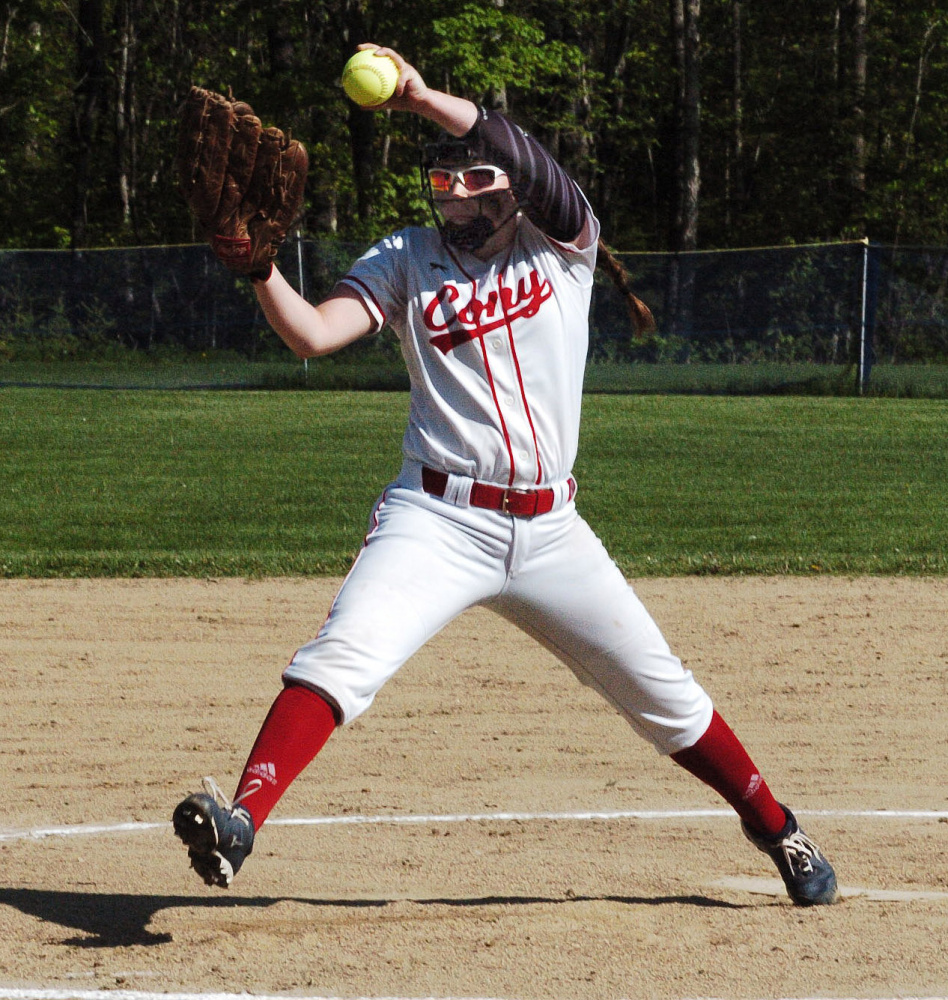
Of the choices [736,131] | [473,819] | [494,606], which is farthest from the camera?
[736,131]

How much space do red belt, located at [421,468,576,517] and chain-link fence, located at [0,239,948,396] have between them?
17.0 metres

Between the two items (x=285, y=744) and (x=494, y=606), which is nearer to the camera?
(x=285, y=744)

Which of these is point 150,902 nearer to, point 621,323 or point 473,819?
point 473,819

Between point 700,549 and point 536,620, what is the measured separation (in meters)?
5.99

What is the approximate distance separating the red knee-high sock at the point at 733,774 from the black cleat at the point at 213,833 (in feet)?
4.05

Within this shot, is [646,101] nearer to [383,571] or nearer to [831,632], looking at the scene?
[831,632]

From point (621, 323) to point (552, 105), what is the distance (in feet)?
46.7

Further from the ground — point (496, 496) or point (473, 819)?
point (496, 496)

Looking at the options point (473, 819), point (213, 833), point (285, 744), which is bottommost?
point (473, 819)

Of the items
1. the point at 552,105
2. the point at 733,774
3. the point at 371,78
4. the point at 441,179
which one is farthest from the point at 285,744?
the point at 552,105

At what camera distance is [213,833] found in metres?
3.05

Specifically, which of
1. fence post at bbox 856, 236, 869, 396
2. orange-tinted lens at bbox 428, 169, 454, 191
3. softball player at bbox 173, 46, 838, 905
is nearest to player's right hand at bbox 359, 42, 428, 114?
softball player at bbox 173, 46, 838, 905

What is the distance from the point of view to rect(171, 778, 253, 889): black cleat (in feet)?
10.0

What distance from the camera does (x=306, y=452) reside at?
14.1 metres
